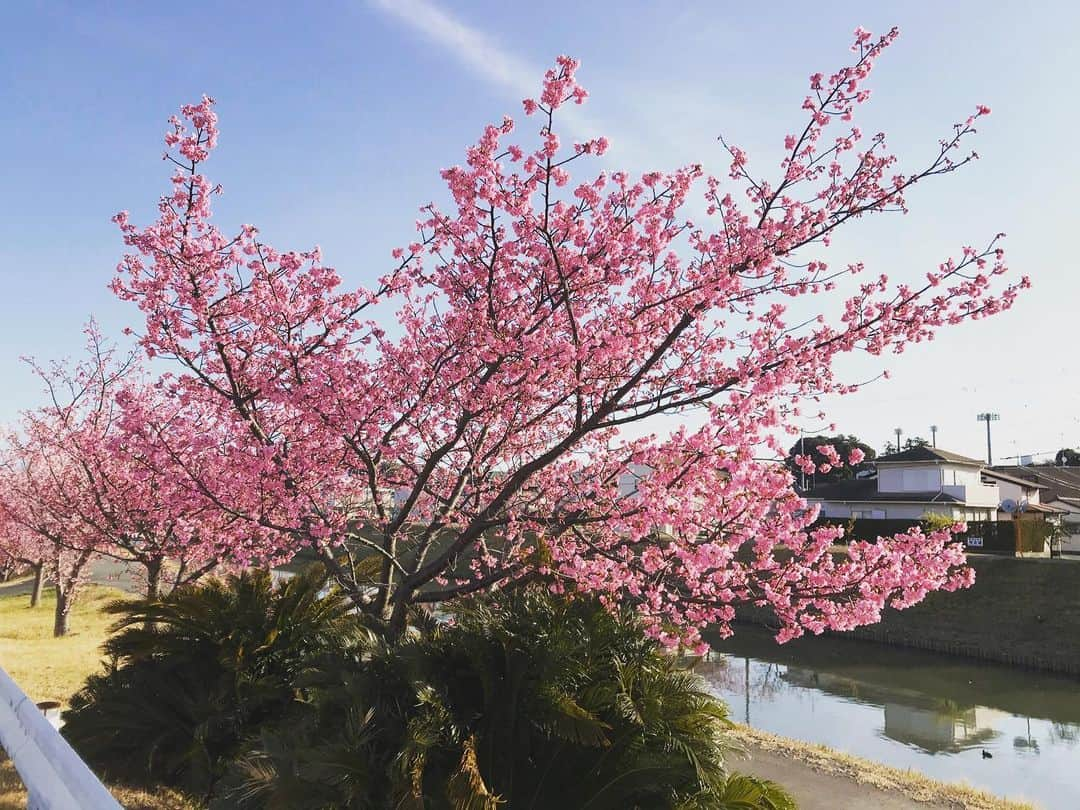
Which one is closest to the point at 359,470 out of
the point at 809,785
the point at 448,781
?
the point at 448,781

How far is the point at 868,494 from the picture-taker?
48500 millimetres

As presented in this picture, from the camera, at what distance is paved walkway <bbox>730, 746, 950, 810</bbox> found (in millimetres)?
9805

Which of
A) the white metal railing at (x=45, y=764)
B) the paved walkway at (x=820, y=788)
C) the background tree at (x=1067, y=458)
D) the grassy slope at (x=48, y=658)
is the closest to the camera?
the white metal railing at (x=45, y=764)

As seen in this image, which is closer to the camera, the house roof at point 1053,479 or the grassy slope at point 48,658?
the grassy slope at point 48,658

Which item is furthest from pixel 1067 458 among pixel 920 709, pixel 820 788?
pixel 820 788

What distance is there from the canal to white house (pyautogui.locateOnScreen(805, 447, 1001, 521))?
2086cm

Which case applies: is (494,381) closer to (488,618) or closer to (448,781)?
(488,618)

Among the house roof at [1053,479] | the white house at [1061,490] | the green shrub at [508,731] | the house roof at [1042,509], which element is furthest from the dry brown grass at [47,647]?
the house roof at [1053,479]

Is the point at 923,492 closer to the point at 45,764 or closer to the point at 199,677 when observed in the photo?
the point at 199,677

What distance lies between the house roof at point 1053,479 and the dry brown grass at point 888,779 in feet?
181

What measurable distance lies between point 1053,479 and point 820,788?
6764 cm

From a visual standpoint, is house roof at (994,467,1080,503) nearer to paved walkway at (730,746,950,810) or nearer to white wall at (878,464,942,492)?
white wall at (878,464,942,492)

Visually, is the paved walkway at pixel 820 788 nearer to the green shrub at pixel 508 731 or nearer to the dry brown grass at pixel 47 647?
the green shrub at pixel 508 731

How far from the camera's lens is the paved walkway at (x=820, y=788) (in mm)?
9805
